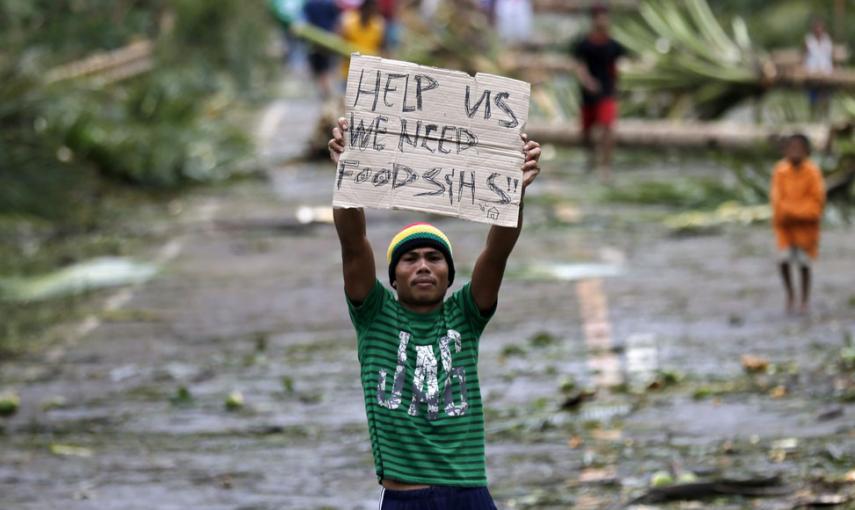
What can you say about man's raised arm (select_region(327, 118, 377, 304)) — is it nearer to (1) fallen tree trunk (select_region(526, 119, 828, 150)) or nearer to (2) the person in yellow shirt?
(1) fallen tree trunk (select_region(526, 119, 828, 150))

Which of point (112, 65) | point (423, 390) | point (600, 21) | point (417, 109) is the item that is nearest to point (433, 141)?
point (417, 109)

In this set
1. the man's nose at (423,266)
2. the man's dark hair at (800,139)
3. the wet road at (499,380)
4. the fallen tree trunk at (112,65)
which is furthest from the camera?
the fallen tree trunk at (112,65)

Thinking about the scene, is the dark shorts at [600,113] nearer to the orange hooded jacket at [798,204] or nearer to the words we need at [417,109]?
the orange hooded jacket at [798,204]

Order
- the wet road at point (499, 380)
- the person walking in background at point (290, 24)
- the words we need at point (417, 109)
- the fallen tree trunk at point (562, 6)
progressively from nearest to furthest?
the words we need at point (417, 109) → the wet road at point (499, 380) → the person walking in background at point (290, 24) → the fallen tree trunk at point (562, 6)

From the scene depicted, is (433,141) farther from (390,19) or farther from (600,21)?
(390,19)

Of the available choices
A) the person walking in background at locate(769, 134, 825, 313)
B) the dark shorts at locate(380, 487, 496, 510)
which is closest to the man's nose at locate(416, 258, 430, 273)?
the dark shorts at locate(380, 487, 496, 510)

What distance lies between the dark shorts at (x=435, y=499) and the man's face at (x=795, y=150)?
7.87 meters

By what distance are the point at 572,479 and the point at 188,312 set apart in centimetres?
595

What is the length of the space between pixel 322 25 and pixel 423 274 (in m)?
26.0

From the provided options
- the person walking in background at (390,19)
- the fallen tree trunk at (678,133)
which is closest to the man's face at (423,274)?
the fallen tree trunk at (678,133)

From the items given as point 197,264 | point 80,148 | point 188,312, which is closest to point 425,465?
point 188,312

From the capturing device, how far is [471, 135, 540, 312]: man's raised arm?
230 inches

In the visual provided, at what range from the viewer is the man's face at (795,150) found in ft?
42.9

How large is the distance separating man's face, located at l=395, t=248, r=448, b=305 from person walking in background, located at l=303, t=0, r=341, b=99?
79.6 feet
